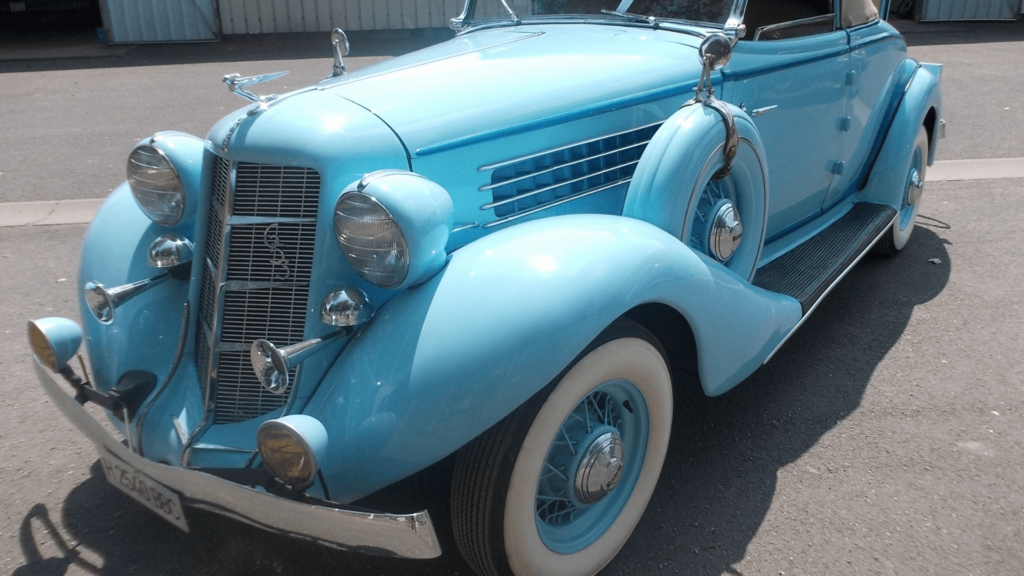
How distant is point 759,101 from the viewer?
3041mm

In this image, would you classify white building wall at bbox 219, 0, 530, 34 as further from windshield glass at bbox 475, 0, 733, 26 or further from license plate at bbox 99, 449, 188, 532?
license plate at bbox 99, 449, 188, 532

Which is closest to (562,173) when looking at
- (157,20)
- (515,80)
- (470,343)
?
(515,80)

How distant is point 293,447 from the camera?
171 cm

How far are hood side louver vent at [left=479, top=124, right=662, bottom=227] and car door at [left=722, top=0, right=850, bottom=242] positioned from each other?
527 millimetres

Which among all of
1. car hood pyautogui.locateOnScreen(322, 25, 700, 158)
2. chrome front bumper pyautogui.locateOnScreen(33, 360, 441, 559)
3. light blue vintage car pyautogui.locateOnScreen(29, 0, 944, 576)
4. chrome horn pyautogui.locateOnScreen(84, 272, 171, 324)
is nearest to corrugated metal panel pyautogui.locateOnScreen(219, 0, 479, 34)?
car hood pyautogui.locateOnScreen(322, 25, 700, 158)

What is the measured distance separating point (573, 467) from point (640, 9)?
1.89 m

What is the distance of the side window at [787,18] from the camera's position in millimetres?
3041

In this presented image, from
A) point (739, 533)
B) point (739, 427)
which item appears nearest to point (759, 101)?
point (739, 427)

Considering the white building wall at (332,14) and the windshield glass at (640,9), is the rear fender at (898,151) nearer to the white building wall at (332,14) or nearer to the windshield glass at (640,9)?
the windshield glass at (640,9)

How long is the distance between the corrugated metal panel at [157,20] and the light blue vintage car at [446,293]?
33.9ft

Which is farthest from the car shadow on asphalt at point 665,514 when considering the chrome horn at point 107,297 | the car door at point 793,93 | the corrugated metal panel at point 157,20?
the corrugated metal panel at point 157,20

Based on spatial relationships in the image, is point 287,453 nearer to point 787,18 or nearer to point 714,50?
point 714,50

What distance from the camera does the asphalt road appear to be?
225cm

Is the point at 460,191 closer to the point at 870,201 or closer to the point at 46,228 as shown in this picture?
the point at 870,201
